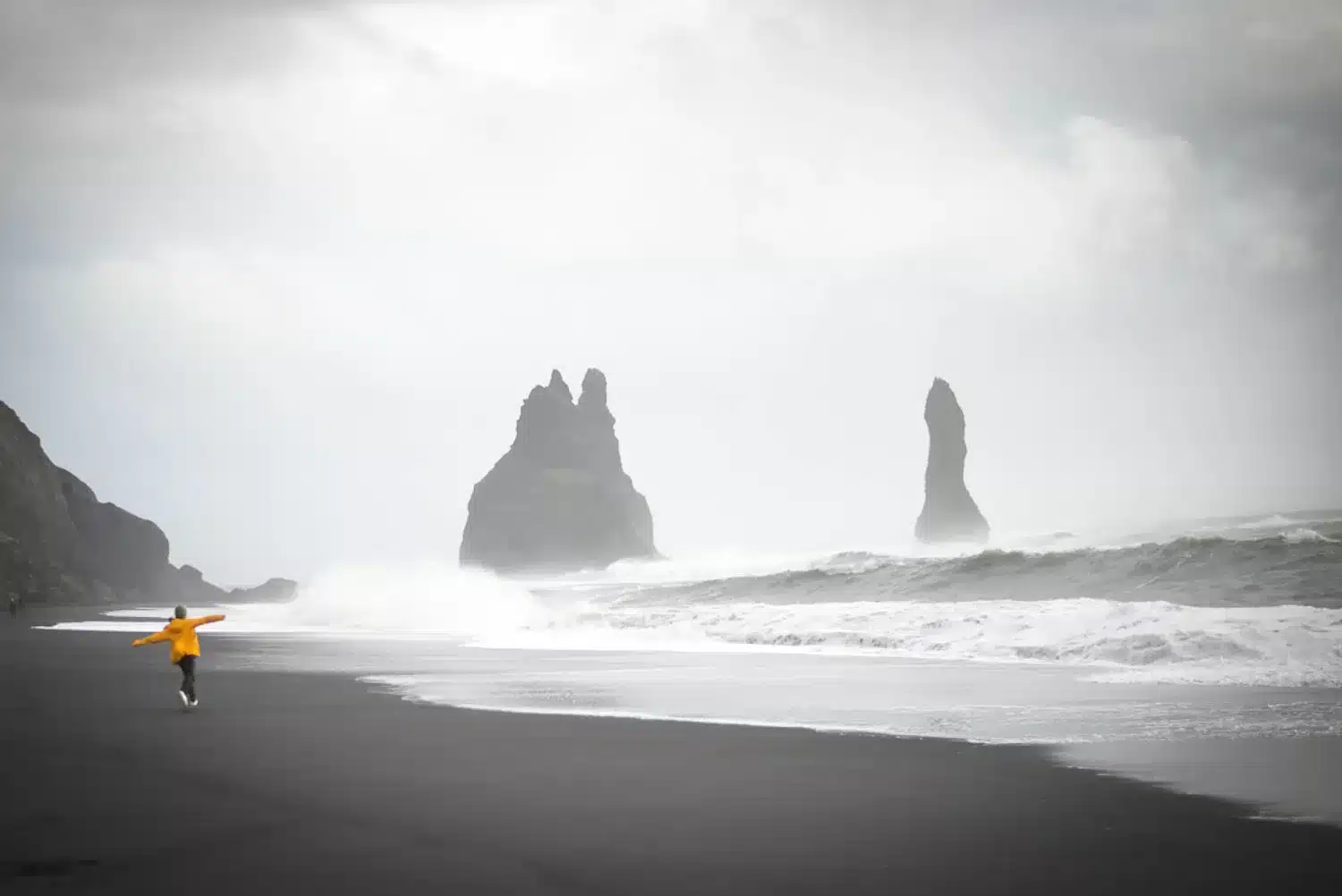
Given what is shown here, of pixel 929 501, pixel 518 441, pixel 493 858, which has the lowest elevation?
pixel 493 858

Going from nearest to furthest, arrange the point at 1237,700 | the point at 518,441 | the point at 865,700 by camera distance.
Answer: the point at 1237,700 → the point at 865,700 → the point at 518,441

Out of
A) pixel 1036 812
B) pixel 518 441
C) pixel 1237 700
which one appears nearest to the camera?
pixel 1036 812

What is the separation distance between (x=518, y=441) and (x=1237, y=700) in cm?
12703

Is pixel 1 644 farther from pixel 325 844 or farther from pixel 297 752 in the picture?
pixel 325 844

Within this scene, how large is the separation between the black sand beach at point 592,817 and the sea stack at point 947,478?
343 ft

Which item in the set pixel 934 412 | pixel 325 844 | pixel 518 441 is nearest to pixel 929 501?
pixel 934 412

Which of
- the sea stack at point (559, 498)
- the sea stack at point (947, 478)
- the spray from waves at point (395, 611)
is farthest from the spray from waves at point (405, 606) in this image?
the sea stack at point (559, 498)

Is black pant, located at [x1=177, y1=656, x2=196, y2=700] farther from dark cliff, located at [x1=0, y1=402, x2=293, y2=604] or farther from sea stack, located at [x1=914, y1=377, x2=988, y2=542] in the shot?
sea stack, located at [x1=914, y1=377, x2=988, y2=542]

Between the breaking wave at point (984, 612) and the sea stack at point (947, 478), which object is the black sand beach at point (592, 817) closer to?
the breaking wave at point (984, 612)

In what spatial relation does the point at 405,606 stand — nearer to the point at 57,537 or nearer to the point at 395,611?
the point at 395,611

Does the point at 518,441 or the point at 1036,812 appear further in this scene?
the point at 518,441

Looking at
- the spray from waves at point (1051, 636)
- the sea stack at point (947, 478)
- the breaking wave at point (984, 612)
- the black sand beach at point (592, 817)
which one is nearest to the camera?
the black sand beach at point (592, 817)

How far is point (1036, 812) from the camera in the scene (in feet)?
24.7

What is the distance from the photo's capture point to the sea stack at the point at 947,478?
113 meters
